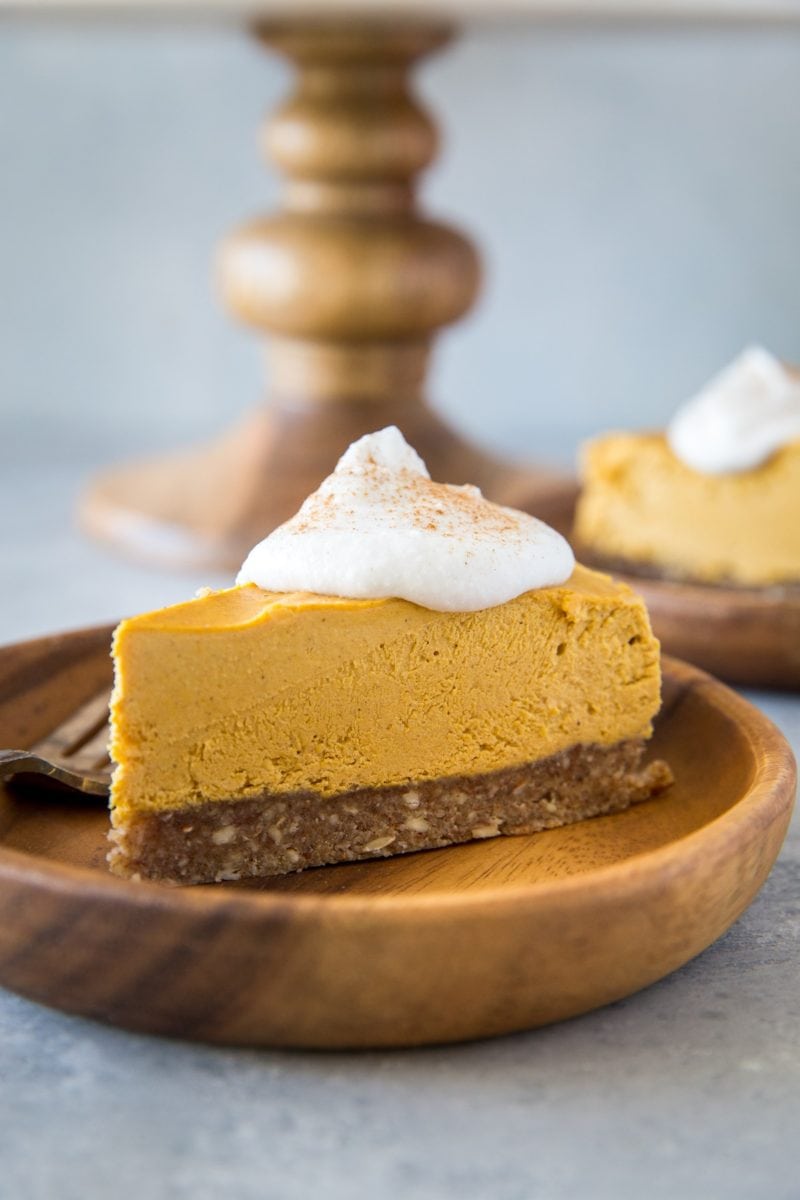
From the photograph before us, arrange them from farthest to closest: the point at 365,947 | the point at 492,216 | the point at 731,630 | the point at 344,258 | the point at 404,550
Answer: the point at 492,216 < the point at 344,258 < the point at 731,630 < the point at 404,550 < the point at 365,947

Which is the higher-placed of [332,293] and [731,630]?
[332,293]

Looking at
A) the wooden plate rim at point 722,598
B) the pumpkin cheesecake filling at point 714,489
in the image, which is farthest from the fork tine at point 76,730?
the pumpkin cheesecake filling at point 714,489

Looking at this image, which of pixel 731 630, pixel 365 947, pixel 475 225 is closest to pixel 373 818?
pixel 365 947

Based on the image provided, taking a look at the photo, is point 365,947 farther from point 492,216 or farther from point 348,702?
point 492,216

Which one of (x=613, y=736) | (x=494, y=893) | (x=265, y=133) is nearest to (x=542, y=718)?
(x=613, y=736)

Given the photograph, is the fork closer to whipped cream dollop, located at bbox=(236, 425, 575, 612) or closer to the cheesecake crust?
the cheesecake crust

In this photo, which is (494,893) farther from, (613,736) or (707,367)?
(707,367)
